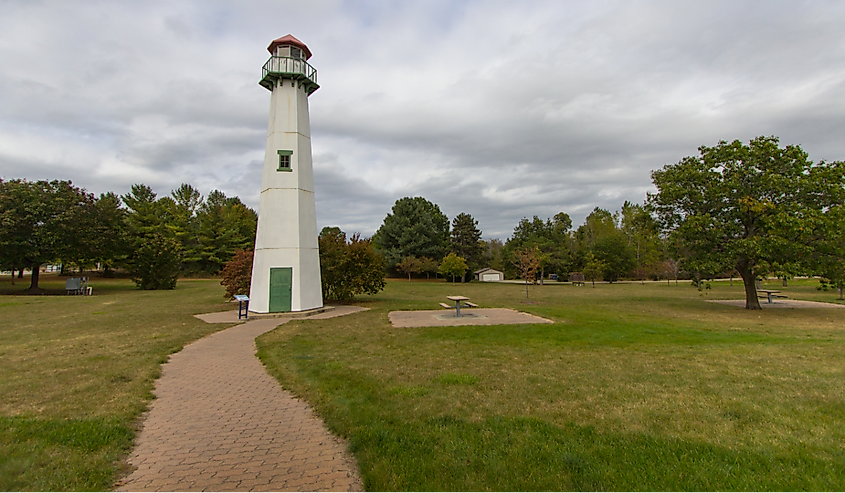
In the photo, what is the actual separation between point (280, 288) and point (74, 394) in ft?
31.6

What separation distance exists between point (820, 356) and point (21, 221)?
35572 mm

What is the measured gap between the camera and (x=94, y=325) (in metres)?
12.3

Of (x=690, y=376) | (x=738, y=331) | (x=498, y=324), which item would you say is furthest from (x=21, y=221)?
(x=738, y=331)

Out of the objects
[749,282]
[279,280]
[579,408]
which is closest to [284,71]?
[279,280]

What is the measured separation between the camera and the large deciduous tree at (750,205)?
594 inches

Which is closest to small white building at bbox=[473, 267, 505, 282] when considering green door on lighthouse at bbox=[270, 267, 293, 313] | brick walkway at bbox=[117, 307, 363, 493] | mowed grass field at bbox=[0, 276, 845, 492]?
green door on lighthouse at bbox=[270, 267, 293, 313]

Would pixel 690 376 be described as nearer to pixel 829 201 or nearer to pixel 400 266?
pixel 829 201

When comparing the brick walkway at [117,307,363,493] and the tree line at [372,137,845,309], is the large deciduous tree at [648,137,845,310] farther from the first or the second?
the brick walkway at [117,307,363,493]

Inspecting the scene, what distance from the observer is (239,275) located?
19.5 m

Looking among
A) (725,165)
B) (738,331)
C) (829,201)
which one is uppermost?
(725,165)

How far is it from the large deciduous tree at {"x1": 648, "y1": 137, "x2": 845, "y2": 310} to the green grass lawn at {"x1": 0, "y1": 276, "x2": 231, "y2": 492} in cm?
1834

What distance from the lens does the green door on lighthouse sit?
1512 cm

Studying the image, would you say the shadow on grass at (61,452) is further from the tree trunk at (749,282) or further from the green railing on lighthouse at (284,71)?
the tree trunk at (749,282)

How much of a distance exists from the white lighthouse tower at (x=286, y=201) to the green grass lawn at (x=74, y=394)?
3.13m
